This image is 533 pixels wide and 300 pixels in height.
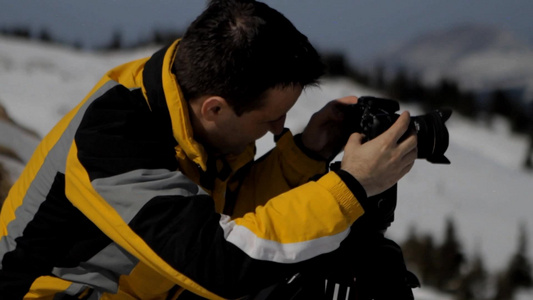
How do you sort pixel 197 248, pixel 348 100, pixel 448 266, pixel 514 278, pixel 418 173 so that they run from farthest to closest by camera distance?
pixel 418 173
pixel 514 278
pixel 448 266
pixel 348 100
pixel 197 248

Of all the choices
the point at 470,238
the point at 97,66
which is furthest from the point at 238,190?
the point at 97,66

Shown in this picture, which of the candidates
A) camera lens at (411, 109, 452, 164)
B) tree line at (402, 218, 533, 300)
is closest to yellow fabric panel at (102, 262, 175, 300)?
Answer: camera lens at (411, 109, 452, 164)

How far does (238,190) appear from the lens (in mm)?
1932

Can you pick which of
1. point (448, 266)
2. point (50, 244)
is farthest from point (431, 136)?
point (448, 266)

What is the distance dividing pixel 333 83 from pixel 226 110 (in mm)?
10026

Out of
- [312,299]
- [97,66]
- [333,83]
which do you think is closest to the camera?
[312,299]

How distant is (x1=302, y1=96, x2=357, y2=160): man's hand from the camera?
1.86 m

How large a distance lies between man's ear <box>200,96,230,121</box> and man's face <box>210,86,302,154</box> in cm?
2

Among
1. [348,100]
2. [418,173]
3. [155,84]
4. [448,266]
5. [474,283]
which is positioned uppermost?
[155,84]

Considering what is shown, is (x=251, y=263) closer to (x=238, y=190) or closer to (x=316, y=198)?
(x=316, y=198)

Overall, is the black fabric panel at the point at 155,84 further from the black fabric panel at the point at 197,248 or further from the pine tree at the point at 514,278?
the pine tree at the point at 514,278

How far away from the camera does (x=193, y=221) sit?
128 centimetres

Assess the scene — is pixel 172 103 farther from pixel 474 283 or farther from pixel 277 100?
pixel 474 283

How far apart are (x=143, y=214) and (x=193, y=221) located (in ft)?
0.33
